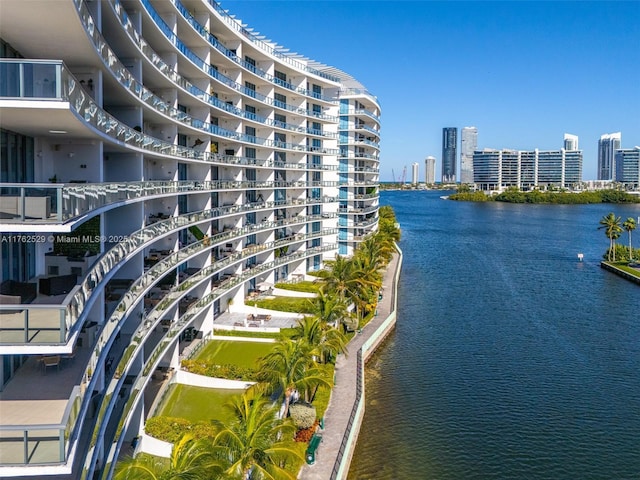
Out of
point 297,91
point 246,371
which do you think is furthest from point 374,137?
point 246,371

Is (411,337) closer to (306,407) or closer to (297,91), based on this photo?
(306,407)

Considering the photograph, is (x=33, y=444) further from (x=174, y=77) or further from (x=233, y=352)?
(x=233, y=352)

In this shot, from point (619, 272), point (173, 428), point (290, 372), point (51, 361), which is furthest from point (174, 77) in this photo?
point (619, 272)

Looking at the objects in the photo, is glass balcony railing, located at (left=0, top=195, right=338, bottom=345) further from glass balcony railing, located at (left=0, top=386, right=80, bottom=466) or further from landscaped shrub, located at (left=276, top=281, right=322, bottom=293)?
landscaped shrub, located at (left=276, top=281, right=322, bottom=293)

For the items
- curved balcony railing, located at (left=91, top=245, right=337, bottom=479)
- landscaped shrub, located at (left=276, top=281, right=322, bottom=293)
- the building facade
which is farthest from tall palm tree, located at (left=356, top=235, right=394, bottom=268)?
curved balcony railing, located at (left=91, top=245, right=337, bottom=479)

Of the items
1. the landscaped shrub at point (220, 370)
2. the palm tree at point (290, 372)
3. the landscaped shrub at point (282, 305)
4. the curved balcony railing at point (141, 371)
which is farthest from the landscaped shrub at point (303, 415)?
the landscaped shrub at point (282, 305)

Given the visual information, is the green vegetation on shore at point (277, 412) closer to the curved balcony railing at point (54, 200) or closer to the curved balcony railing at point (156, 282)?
the curved balcony railing at point (156, 282)
